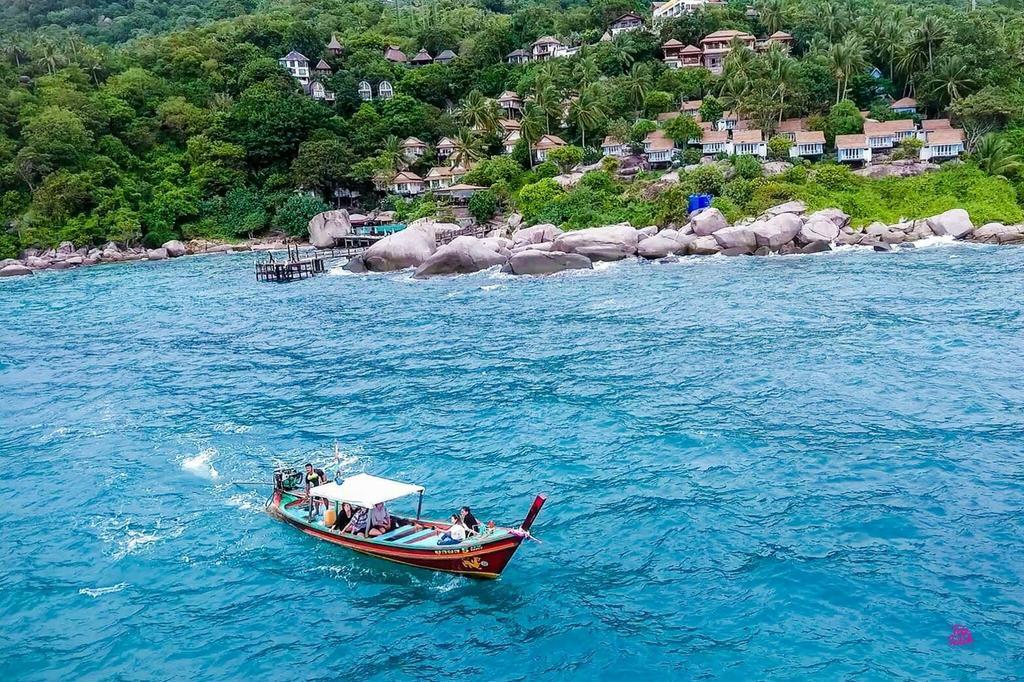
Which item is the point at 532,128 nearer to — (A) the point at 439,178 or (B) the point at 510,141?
(B) the point at 510,141

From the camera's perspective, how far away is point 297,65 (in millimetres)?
122688

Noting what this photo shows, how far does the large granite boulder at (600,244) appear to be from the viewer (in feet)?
201

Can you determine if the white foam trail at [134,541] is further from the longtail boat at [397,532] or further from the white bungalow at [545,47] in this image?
the white bungalow at [545,47]

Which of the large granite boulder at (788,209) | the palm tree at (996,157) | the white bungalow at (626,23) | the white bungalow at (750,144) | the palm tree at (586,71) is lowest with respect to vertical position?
the large granite boulder at (788,209)

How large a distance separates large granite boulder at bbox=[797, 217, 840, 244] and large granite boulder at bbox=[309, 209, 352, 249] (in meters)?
48.0

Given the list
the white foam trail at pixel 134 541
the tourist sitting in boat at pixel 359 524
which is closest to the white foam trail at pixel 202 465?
the white foam trail at pixel 134 541

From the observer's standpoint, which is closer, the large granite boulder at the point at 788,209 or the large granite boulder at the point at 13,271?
the large granite boulder at the point at 788,209

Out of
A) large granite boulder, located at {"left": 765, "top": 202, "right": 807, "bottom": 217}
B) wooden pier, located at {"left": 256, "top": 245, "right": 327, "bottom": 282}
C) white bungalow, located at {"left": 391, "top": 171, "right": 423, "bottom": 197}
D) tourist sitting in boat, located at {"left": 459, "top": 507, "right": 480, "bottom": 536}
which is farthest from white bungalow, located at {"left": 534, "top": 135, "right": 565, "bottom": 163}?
tourist sitting in boat, located at {"left": 459, "top": 507, "right": 480, "bottom": 536}

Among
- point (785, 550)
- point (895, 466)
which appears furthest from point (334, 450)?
point (895, 466)

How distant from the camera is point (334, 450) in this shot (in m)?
27.2

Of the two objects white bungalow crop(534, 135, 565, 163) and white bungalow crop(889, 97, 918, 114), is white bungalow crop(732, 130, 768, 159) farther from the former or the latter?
white bungalow crop(534, 135, 565, 163)

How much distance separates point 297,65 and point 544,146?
52.4 meters

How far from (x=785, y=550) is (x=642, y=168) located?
6998cm

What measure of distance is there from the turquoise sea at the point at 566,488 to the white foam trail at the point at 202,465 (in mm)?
127
